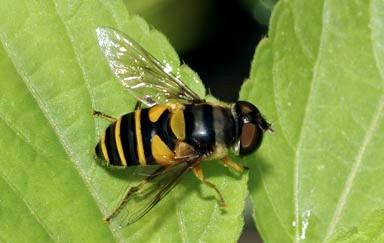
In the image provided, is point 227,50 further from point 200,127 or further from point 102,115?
point 102,115

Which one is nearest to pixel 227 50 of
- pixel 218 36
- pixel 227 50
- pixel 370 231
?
pixel 227 50

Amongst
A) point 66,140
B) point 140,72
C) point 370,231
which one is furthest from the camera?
point 140,72

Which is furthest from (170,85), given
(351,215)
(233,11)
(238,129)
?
(233,11)

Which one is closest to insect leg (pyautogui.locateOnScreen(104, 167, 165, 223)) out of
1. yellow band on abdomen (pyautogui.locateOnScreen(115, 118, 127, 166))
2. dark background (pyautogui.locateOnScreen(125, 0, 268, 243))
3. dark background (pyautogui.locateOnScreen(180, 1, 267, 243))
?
yellow band on abdomen (pyautogui.locateOnScreen(115, 118, 127, 166))

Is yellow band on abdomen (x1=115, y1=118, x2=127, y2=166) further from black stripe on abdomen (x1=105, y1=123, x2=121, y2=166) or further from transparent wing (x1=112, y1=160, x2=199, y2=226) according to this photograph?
transparent wing (x1=112, y1=160, x2=199, y2=226)

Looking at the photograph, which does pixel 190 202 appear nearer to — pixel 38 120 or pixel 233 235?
pixel 233 235

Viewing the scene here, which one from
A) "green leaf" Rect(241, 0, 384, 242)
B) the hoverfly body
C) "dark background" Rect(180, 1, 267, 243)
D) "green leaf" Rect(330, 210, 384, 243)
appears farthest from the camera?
"dark background" Rect(180, 1, 267, 243)
